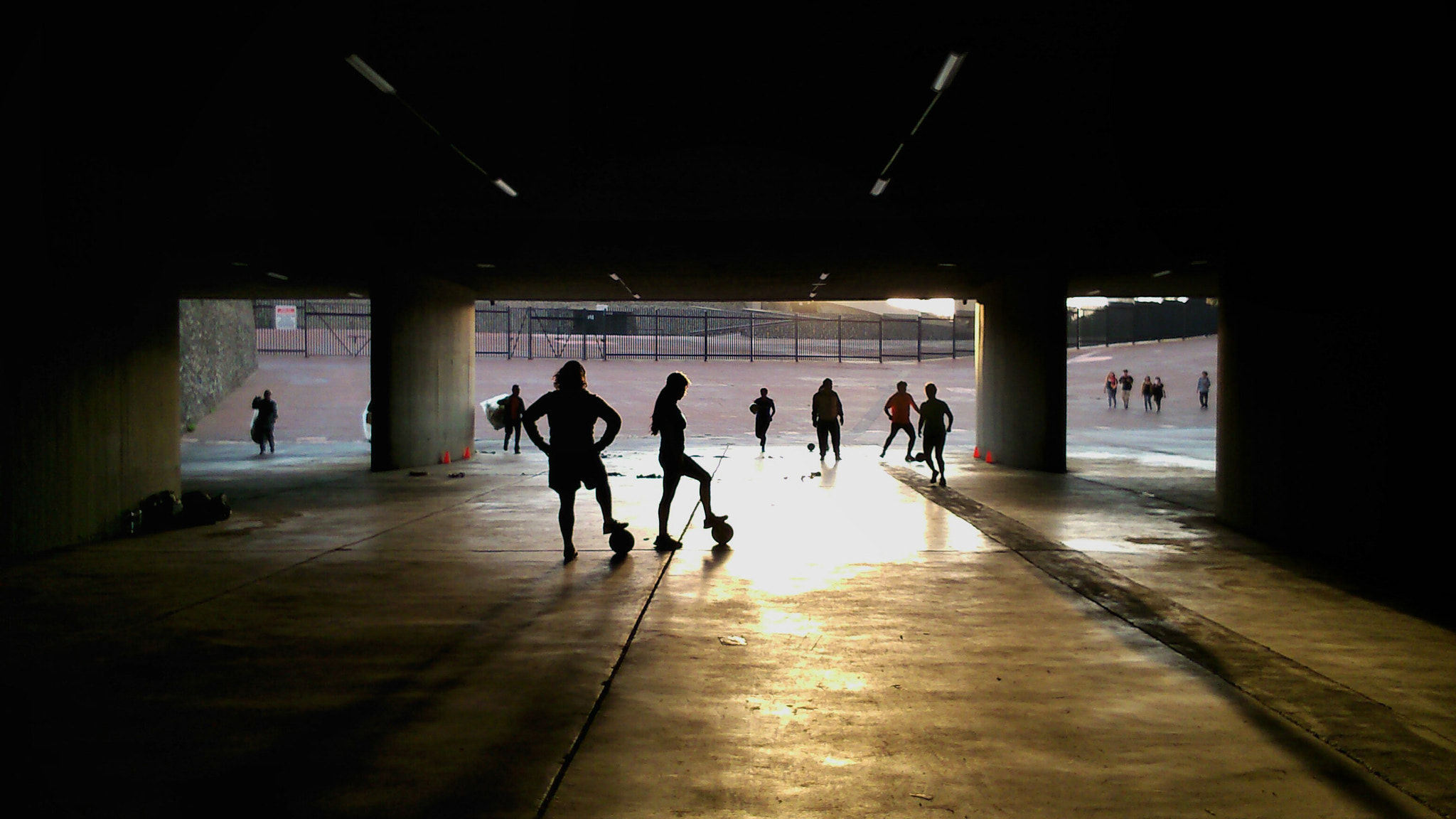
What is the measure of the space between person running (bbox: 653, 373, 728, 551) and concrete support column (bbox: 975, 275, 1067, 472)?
36.1 ft

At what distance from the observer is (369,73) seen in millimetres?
8680

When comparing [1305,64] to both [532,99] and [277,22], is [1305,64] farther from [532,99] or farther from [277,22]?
[277,22]

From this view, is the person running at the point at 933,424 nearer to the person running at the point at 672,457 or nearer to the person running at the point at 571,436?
the person running at the point at 672,457

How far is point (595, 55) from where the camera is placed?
811cm

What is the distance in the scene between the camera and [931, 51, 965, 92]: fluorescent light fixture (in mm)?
7871

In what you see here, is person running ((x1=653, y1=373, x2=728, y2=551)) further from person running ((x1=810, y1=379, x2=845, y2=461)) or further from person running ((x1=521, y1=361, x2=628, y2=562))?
person running ((x1=810, y1=379, x2=845, y2=461))

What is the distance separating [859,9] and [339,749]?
18.7ft

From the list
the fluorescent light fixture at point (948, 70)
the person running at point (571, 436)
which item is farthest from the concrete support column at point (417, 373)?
the fluorescent light fixture at point (948, 70)

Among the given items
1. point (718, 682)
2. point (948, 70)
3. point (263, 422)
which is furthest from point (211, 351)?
point (718, 682)

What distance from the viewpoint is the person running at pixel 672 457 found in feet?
32.2

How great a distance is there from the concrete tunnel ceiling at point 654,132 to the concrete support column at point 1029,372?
2373mm

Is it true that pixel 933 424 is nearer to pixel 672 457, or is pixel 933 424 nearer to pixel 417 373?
pixel 672 457

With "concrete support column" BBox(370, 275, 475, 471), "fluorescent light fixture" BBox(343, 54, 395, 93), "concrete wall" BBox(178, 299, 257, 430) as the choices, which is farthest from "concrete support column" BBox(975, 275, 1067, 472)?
"concrete wall" BBox(178, 299, 257, 430)

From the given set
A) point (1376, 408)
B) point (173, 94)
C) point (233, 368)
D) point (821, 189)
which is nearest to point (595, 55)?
point (173, 94)
